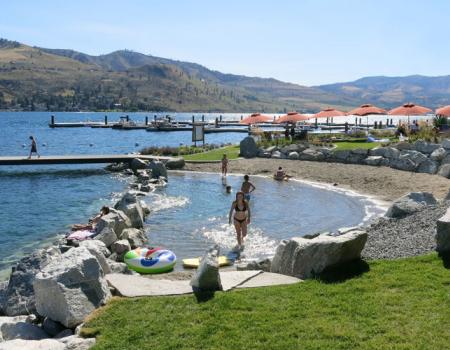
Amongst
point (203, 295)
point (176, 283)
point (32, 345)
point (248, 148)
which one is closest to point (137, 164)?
point (248, 148)

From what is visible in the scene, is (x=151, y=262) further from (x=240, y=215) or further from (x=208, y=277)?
(x=208, y=277)

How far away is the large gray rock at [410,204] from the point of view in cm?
1731

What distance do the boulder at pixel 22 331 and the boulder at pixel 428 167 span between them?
92.7ft

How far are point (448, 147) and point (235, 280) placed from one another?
91.1ft

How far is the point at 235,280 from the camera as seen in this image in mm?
9938

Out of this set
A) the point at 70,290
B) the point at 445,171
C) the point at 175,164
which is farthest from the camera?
the point at 175,164

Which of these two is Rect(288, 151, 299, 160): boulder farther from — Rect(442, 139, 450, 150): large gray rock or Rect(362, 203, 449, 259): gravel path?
Rect(362, 203, 449, 259): gravel path

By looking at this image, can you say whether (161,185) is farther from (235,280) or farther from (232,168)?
(235,280)

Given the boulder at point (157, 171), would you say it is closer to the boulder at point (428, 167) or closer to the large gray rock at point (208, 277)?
the boulder at point (428, 167)

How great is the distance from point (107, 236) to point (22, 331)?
8212 mm

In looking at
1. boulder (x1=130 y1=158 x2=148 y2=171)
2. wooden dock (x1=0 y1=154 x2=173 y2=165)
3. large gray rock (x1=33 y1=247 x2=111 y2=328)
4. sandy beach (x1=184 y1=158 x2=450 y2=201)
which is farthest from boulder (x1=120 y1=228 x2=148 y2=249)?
wooden dock (x1=0 y1=154 x2=173 y2=165)

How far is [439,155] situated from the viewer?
3241 cm

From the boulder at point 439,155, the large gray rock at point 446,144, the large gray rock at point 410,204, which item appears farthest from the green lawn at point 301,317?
the large gray rock at point 446,144

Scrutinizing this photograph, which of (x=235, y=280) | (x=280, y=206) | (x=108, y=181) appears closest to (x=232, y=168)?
(x=108, y=181)
